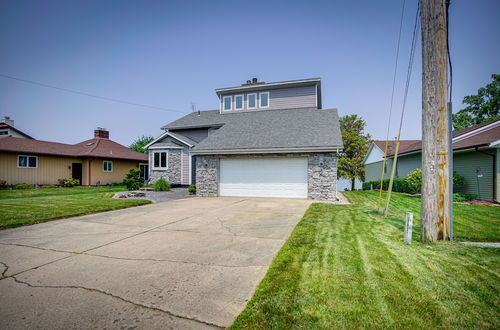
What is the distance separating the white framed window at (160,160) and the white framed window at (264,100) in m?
8.82

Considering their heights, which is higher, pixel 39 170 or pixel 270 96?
pixel 270 96

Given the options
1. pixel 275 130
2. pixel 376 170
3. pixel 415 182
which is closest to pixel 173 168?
pixel 275 130

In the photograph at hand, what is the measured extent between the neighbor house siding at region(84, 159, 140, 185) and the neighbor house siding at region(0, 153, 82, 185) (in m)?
1.58

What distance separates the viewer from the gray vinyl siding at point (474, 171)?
11227 millimetres

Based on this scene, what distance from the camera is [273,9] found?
10578mm

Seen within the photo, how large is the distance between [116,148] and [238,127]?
1627 cm

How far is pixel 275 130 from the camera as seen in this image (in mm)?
13945

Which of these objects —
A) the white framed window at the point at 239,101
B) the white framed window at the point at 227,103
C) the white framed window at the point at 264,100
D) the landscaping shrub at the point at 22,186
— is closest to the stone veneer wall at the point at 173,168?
the white framed window at the point at 227,103

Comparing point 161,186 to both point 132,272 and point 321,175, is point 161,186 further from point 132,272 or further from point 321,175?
point 132,272

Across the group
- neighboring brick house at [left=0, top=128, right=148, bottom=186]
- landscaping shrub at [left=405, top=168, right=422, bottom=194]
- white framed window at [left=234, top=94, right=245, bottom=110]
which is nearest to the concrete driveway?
landscaping shrub at [left=405, top=168, right=422, bottom=194]

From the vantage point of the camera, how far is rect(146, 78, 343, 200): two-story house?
1140 cm

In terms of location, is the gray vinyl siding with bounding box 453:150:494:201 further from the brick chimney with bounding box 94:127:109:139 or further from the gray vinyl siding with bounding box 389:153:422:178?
the brick chimney with bounding box 94:127:109:139

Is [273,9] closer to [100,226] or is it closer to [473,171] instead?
[100,226]

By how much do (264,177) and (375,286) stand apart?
9.77 m
